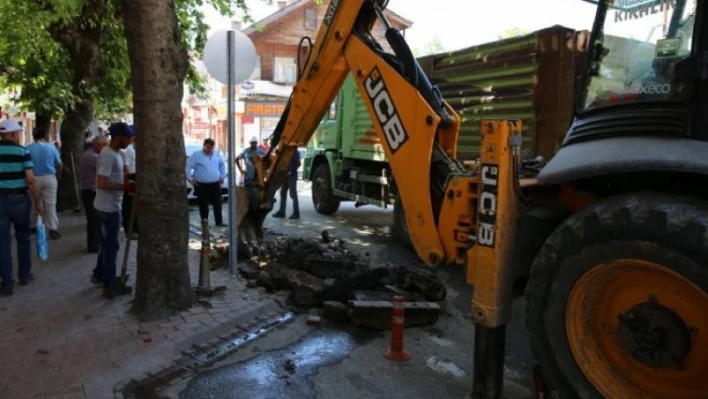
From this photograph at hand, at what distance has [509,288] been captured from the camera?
10.7ft

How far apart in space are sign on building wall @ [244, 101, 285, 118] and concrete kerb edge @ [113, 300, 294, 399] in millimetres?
24937

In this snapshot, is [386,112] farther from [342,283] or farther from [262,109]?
[262,109]

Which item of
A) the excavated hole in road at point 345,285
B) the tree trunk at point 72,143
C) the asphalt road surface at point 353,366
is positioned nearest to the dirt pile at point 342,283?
the excavated hole in road at point 345,285

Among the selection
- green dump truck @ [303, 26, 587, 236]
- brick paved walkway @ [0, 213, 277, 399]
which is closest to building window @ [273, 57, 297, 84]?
green dump truck @ [303, 26, 587, 236]

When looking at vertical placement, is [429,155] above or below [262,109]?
below

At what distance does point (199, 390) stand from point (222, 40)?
12.5 feet

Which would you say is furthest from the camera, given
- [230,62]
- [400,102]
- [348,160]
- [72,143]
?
[72,143]

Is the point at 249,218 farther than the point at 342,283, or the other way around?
the point at 249,218

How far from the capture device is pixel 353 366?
13.6 ft

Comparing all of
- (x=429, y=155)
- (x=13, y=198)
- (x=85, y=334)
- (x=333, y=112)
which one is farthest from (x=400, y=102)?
(x=333, y=112)

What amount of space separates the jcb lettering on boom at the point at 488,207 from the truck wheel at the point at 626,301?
1.10 feet

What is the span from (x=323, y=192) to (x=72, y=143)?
530 cm

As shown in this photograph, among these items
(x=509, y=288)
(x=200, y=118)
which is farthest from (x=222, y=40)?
(x=200, y=118)

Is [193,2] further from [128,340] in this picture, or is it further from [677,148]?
[677,148]
